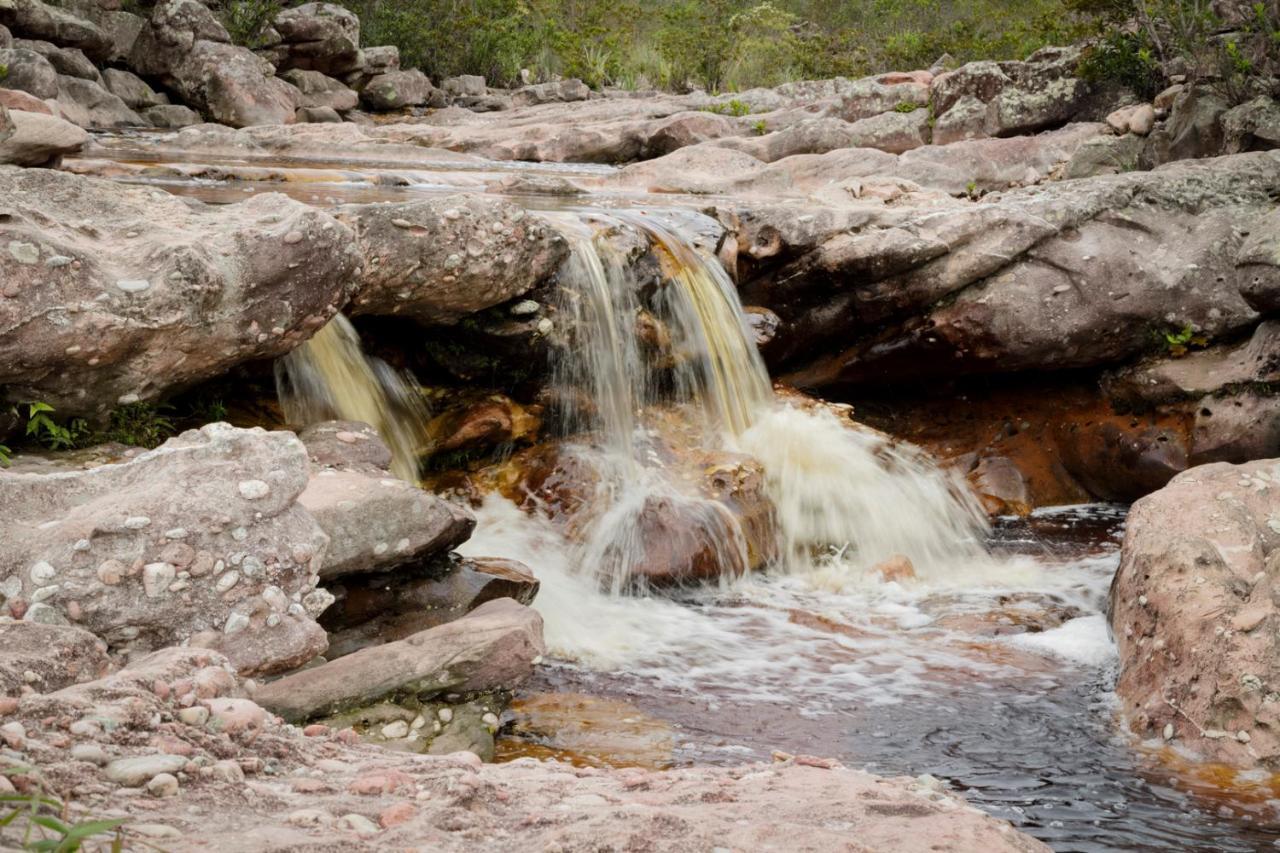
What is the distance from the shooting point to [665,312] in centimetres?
872

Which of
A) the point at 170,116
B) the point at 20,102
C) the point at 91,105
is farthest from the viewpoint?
the point at 170,116

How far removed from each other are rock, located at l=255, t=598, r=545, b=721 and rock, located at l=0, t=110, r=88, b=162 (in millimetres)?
4812

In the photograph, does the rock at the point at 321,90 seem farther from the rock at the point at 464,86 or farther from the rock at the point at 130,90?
the rock at the point at 464,86

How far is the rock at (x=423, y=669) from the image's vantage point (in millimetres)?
4441

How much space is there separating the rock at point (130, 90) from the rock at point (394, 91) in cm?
500

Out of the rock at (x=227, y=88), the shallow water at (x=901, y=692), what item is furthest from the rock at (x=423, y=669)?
the rock at (x=227, y=88)

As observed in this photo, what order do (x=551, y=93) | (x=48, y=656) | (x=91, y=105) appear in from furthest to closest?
(x=551, y=93), (x=91, y=105), (x=48, y=656)

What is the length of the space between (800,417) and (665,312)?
4.32ft

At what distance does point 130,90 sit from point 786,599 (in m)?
16.4

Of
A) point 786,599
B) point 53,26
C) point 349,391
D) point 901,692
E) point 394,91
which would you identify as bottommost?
point 786,599

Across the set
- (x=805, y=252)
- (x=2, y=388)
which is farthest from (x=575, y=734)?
(x=805, y=252)

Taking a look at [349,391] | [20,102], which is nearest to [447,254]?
[349,391]

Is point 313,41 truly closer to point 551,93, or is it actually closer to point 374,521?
point 551,93

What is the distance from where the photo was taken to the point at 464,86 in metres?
26.0
